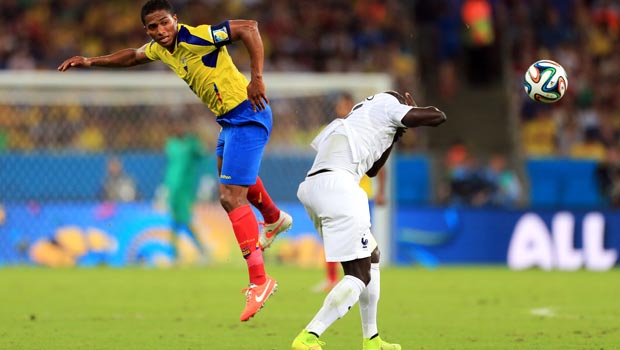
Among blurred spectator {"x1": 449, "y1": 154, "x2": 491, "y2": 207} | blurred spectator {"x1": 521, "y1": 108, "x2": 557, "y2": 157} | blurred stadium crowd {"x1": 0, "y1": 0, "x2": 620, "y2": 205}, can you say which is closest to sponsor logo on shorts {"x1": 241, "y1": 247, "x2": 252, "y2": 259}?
blurred spectator {"x1": 449, "y1": 154, "x2": 491, "y2": 207}

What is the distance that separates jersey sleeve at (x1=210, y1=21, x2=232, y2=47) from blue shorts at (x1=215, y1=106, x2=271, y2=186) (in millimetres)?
616

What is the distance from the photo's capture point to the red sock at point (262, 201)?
9.28 metres

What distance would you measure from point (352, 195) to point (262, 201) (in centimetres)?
197

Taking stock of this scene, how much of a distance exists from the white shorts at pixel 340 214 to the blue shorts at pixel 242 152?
4.56 feet

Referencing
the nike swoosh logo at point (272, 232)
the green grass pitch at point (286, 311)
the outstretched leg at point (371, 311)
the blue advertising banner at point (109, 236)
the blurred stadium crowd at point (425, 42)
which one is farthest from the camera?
the blurred stadium crowd at point (425, 42)

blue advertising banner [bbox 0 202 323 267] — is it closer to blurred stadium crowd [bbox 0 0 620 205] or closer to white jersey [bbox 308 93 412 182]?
blurred stadium crowd [bbox 0 0 620 205]

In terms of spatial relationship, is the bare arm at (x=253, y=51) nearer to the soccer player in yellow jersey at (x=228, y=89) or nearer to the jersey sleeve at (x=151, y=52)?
the soccer player in yellow jersey at (x=228, y=89)

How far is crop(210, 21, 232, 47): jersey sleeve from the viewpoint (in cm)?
855

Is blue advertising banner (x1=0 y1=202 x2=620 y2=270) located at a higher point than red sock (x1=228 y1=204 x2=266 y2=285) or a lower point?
lower

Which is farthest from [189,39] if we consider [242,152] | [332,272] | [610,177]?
[610,177]

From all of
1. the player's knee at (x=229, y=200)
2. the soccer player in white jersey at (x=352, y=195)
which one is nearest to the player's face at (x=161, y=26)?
the player's knee at (x=229, y=200)

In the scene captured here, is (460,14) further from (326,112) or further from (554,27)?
(326,112)

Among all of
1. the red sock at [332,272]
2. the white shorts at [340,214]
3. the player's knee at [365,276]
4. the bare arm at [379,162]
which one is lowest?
the red sock at [332,272]

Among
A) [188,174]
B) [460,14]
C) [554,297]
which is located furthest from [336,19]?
[554,297]
